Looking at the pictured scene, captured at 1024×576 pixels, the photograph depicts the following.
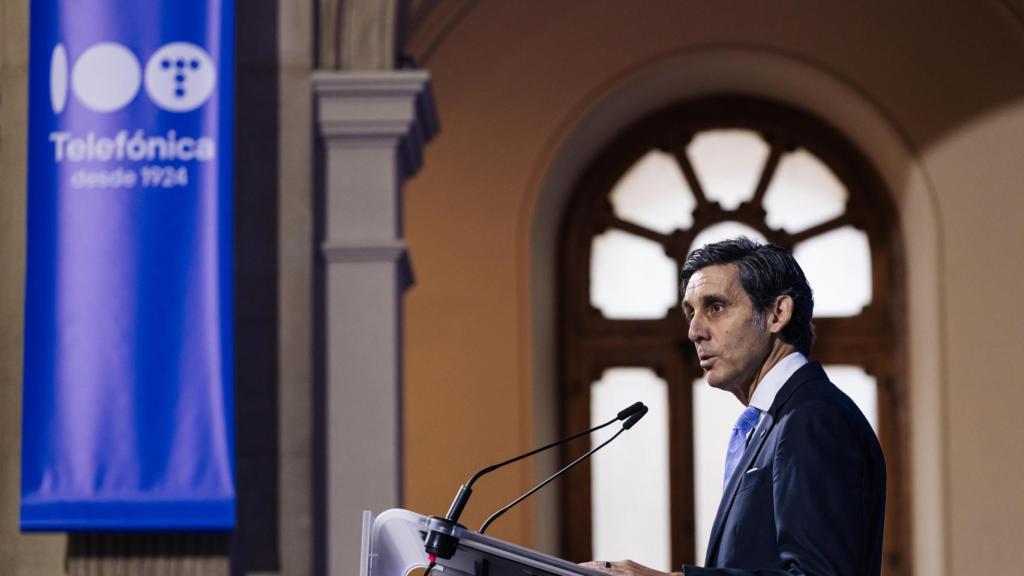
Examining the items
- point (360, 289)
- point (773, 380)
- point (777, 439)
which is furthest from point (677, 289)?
point (777, 439)

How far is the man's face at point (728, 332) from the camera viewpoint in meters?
2.70

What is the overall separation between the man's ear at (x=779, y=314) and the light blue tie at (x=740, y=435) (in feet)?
0.47

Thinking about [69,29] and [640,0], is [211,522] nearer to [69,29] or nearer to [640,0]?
[69,29]

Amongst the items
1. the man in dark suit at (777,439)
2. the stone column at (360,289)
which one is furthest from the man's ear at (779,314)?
the stone column at (360,289)

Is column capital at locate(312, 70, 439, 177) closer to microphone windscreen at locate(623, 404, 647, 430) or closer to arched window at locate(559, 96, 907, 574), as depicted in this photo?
microphone windscreen at locate(623, 404, 647, 430)

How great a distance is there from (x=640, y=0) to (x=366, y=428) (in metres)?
4.20

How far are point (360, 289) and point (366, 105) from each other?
2.20 feet

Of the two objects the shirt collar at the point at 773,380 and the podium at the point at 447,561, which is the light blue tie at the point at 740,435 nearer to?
the shirt collar at the point at 773,380

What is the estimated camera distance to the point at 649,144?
31.2ft

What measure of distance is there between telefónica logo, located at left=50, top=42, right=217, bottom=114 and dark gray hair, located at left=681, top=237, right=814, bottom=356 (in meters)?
3.15

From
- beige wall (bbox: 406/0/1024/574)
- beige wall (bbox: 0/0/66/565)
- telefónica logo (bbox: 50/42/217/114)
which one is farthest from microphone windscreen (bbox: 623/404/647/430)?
beige wall (bbox: 406/0/1024/574)

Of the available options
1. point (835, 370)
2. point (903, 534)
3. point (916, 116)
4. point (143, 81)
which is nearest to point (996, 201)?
point (916, 116)

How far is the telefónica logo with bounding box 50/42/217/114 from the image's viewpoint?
218 inches

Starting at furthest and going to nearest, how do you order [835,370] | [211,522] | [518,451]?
1. [835,370]
2. [518,451]
3. [211,522]
